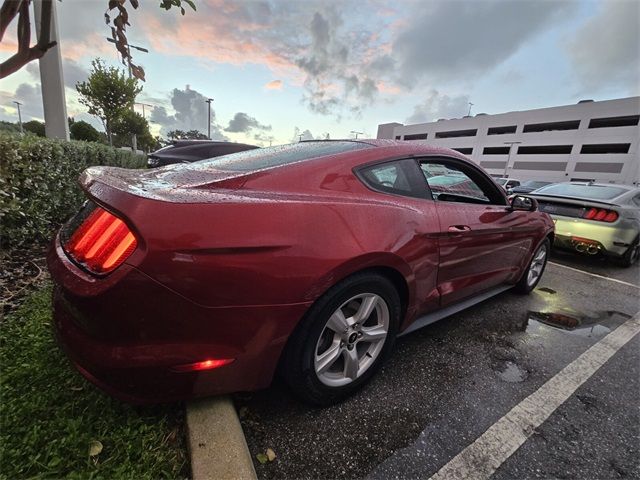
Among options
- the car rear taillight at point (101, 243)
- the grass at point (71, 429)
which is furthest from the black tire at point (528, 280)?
the car rear taillight at point (101, 243)

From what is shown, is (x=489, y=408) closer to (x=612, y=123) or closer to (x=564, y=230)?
(x=564, y=230)

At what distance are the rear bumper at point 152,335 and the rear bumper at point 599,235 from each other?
5.27 metres

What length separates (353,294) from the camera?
5.51ft

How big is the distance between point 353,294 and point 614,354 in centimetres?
241

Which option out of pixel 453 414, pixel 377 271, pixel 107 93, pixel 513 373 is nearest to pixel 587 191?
pixel 513 373

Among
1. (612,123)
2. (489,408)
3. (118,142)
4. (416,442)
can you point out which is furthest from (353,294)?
(612,123)

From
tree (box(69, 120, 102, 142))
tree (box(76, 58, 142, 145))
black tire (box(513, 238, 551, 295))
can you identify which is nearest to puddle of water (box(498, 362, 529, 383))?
black tire (box(513, 238, 551, 295))

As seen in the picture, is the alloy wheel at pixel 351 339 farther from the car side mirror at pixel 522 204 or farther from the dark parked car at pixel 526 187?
the dark parked car at pixel 526 187

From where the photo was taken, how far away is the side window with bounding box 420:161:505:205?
8.10ft

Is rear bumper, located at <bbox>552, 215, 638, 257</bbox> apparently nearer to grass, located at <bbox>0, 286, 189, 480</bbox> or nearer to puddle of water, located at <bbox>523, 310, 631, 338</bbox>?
puddle of water, located at <bbox>523, 310, 631, 338</bbox>

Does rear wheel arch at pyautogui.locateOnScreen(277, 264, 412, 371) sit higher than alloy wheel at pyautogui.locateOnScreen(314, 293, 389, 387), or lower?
higher

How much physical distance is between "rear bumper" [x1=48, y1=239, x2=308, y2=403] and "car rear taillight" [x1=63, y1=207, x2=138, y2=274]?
56mm

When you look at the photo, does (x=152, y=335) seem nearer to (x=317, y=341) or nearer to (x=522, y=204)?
(x=317, y=341)

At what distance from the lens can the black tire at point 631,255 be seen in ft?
16.7
